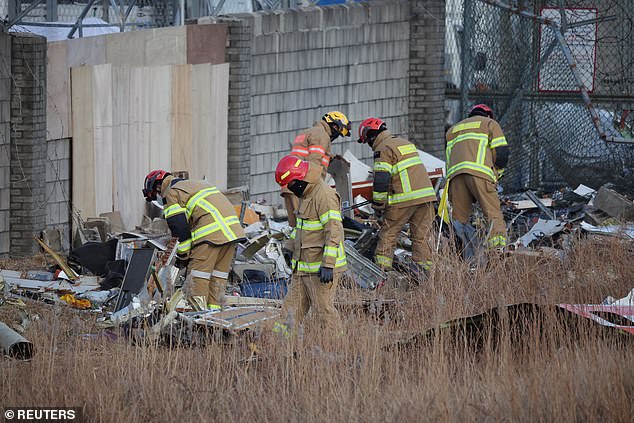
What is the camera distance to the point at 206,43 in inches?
527

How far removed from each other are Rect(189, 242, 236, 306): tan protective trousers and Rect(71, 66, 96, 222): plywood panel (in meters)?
3.09

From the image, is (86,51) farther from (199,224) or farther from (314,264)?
(314,264)

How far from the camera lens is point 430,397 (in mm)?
5926

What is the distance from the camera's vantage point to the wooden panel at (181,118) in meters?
13.0

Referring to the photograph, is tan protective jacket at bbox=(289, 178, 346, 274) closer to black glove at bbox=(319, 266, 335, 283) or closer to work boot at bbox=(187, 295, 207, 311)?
black glove at bbox=(319, 266, 335, 283)

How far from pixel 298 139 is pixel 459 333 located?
5.00 metres

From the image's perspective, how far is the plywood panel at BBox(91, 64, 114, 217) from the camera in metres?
11.8

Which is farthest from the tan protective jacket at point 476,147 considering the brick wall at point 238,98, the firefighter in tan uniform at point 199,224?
the brick wall at point 238,98

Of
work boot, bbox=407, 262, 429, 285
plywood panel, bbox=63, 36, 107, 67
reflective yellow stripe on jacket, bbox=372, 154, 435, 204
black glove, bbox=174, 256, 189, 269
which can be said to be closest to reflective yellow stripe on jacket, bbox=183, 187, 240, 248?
black glove, bbox=174, 256, 189, 269

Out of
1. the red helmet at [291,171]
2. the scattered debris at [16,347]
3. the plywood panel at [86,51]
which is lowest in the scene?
the scattered debris at [16,347]

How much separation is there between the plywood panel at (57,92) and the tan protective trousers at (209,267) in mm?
3050

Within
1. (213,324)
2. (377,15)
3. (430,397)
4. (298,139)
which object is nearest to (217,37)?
(298,139)

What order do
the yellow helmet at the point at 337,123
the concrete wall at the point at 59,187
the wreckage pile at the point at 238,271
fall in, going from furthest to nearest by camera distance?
the yellow helmet at the point at 337,123, the concrete wall at the point at 59,187, the wreckage pile at the point at 238,271

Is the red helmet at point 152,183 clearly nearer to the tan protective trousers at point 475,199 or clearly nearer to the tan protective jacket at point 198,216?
the tan protective jacket at point 198,216
